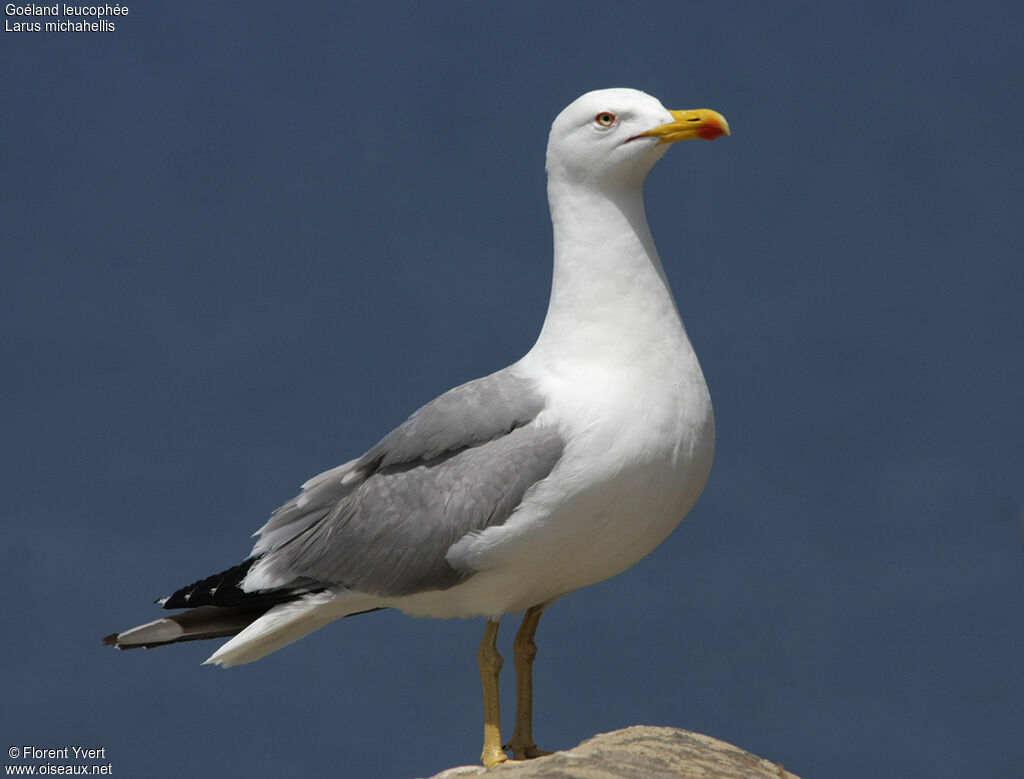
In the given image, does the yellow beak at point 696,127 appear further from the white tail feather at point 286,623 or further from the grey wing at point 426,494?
the white tail feather at point 286,623

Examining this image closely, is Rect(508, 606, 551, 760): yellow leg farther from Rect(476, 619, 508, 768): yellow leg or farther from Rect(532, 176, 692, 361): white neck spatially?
Rect(532, 176, 692, 361): white neck

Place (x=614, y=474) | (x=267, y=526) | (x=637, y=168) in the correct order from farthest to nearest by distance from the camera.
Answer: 1. (x=267, y=526)
2. (x=637, y=168)
3. (x=614, y=474)

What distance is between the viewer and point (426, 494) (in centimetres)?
573

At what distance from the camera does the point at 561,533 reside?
5.46 m

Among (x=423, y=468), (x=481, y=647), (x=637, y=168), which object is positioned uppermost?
(x=637, y=168)

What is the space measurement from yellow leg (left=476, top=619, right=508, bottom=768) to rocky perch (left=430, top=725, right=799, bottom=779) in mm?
88

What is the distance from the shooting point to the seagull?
5.48m

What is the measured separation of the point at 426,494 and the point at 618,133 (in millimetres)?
1583

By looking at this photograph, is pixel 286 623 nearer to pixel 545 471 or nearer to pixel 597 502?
pixel 545 471

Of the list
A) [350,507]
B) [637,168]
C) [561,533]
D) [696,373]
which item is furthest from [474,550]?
[637,168]

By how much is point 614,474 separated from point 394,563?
0.94 meters

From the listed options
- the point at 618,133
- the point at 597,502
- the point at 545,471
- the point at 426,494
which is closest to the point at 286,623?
the point at 426,494

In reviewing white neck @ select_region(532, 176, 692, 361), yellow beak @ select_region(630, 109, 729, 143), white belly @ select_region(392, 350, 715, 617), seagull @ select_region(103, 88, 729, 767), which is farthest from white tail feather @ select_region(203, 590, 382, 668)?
yellow beak @ select_region(630, 109, 729, 143)

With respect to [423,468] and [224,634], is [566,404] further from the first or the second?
[224,634]
